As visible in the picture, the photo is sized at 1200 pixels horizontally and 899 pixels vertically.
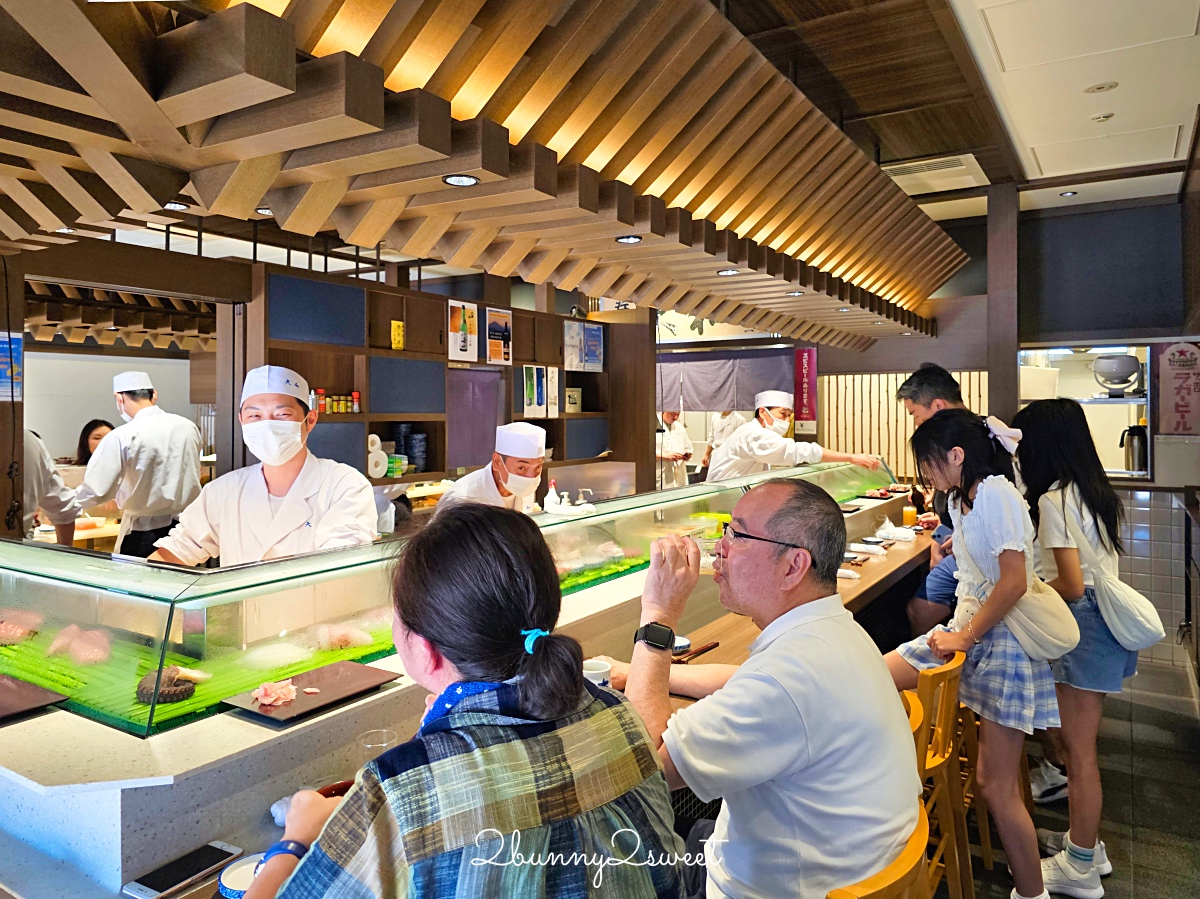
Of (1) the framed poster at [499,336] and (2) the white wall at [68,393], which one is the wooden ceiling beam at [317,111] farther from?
(2) the white wall at [68,393]

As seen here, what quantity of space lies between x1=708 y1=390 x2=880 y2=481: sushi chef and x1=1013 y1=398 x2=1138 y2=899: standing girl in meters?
2.75

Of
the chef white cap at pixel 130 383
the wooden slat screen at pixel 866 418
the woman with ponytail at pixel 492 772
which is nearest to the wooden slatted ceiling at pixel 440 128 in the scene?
the woman with ponytail at pixel 492 772

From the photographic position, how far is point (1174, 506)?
244 inches

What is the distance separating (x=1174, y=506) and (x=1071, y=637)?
4.59 m

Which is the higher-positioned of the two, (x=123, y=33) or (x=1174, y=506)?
(x=123, y=33)

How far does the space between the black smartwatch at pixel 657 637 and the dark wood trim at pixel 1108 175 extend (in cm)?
609

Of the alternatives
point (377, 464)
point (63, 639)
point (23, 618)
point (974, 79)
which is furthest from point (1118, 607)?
point (377, 464)

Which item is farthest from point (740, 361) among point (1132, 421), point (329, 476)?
point (329, 476)

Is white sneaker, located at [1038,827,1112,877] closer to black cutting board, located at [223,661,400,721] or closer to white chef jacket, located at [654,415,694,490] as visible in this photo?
black cutting board, located at [223,661,400,721]

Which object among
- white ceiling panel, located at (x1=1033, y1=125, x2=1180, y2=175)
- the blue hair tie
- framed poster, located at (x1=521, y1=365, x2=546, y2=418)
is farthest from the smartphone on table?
white ceiling panel, located at (x1=1033, y1=125, x2=1180, y2=175)

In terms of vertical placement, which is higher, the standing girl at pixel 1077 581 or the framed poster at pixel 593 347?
the framed poster at pixel 593 347

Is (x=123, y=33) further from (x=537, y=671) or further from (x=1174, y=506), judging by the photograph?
(x=1174, y=506)

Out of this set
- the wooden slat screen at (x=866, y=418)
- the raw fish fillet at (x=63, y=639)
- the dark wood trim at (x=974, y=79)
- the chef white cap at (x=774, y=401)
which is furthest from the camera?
the wooden slat screen at (x=866, y=418)

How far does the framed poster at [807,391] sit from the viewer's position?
25.8 feet
